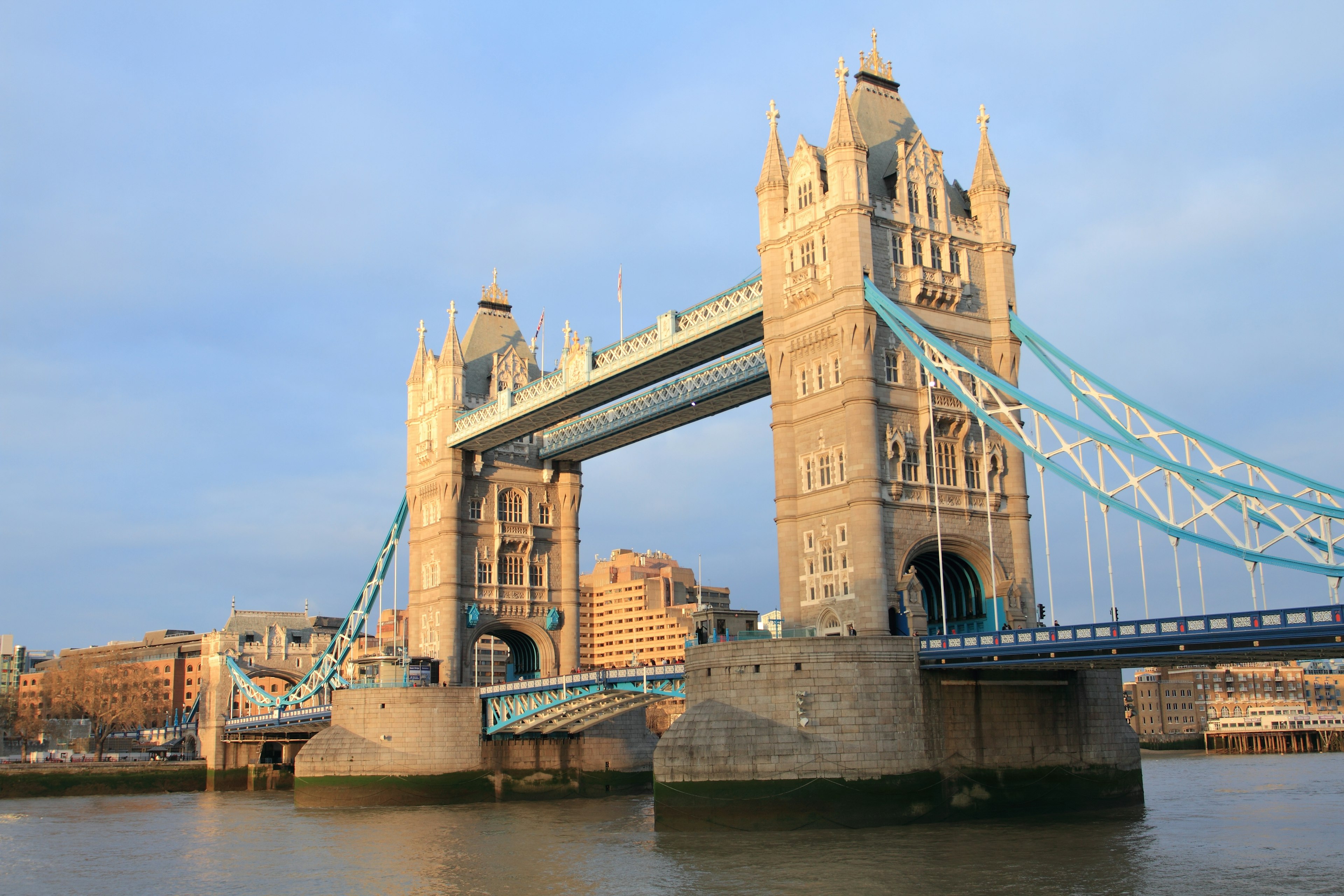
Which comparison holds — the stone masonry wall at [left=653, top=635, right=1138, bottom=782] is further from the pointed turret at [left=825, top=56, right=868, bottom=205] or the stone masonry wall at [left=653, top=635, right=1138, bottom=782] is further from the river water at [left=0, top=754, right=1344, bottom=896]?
the pointed turret at [left=825, top=56, right=868, bottom=205]

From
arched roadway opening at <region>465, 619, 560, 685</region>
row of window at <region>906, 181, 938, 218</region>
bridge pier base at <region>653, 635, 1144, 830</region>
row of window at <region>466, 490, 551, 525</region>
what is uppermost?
row of window at <region>906, 181, 938, 218</region>

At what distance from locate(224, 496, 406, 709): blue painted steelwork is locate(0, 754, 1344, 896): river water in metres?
21.7

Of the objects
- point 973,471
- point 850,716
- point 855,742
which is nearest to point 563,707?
point 973,471

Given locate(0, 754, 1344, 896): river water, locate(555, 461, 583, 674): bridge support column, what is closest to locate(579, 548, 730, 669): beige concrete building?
locate(555, 461, 583, 674): bridge support column

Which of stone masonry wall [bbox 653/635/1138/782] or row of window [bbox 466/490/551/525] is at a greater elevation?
row of window [bbox 466/490/551/525]

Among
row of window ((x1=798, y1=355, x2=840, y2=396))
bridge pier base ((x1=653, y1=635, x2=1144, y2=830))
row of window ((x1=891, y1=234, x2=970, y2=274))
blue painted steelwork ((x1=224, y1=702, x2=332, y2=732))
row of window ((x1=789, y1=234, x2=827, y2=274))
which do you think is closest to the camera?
bridge pier base ((x1=653, y1=635, x2=1144, y2=830))

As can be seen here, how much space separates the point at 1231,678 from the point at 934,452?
442 ft

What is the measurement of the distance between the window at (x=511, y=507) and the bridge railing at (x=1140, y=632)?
3640cm

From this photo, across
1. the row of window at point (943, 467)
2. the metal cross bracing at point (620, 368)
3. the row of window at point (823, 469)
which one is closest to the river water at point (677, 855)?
the row of window at point (943, 467)

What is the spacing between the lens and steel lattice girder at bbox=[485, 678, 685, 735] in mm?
59281

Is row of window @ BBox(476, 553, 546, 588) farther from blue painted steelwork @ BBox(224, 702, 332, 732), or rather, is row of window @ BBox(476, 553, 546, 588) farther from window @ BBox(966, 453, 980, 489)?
window @ BBox(966, 453, 980, 489)

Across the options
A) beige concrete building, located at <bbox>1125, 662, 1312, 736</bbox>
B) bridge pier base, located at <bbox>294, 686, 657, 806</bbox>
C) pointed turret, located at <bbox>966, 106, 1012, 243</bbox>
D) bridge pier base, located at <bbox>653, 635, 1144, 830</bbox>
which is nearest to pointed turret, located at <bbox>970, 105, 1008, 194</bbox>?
pointed turret, located at <bbox>966, 106, 1012, 243</bbox>

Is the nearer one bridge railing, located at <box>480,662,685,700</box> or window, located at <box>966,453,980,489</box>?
window, located at <box>966,453,980,489</box>

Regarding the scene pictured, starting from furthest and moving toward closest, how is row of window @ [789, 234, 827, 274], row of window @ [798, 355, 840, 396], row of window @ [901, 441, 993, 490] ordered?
row of window @ [789, 234, 827, 274], row of window @ [798, 355, 840, 396], row of window @ [901, 441, 993, 490]
